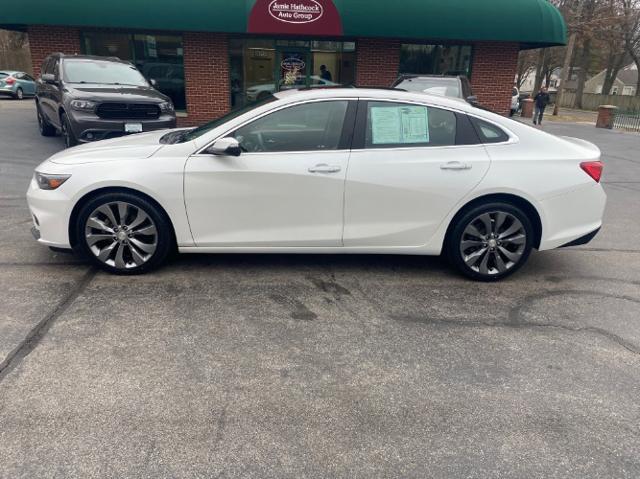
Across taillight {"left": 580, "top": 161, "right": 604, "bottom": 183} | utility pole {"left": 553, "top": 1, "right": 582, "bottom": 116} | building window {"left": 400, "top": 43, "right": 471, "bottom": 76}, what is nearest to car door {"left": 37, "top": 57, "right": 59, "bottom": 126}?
building window {"left": 400, "top": 43, "right": 471, "bottom": 76}

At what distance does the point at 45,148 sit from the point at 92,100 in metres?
2.72

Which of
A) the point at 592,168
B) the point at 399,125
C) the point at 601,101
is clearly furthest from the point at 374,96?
the point at 601,101

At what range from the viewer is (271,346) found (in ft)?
10.6

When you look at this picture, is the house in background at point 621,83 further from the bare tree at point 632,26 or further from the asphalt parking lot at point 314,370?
the asphalt parking lot at point 314,370

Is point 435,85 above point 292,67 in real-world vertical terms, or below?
below

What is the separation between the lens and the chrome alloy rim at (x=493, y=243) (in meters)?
4.25

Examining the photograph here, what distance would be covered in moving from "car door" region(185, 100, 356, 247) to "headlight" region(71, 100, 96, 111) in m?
5.29

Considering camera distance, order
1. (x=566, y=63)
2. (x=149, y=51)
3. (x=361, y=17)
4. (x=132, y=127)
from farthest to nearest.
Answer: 1. (x=566, y=63)
2. (x=149, y=51)
3. (x=361, y=17)
4. (x=132, y=127)

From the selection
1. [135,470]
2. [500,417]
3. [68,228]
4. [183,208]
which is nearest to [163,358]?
[135,470]

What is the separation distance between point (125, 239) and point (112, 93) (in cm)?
536

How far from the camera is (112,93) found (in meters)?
8.44

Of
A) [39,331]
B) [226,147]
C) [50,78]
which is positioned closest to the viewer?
[39,331]

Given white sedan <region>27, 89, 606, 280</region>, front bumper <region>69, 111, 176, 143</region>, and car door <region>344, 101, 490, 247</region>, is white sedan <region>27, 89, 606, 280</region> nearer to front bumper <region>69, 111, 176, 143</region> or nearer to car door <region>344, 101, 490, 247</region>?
car door <region>344, 101, 490, 247</region>

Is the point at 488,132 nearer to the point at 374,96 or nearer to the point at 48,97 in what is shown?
the point at 374,96
